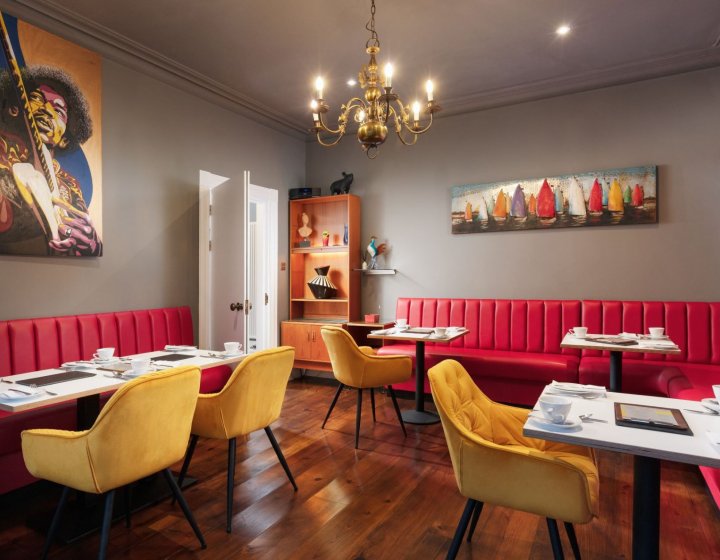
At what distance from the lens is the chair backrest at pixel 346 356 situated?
11.8 ft

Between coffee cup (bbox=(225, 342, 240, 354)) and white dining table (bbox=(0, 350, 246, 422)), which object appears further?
coffee cup (bbox=(225, 342, 240, 354))

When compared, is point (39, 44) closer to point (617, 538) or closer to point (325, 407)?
point (325, 407)

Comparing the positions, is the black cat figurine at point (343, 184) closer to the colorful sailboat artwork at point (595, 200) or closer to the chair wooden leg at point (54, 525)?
the colorful sailboat artwork at point (595, 200)

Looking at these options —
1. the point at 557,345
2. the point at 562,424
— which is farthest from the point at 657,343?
the point at 562,424

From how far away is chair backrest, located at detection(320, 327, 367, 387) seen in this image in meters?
3.59

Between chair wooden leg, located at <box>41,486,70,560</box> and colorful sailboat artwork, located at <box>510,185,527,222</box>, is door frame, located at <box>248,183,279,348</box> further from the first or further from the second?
chair wooden leg, located at <box>41,486,70,560</box>

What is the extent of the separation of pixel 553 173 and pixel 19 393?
15.7 ft

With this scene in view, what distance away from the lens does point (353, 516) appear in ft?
8.29

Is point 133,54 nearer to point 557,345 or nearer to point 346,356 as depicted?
point 346,356

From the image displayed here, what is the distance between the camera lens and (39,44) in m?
3.38

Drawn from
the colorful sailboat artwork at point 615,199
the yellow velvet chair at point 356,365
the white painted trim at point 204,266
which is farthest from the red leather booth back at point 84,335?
the colorful sailboat artwork at point 615,199

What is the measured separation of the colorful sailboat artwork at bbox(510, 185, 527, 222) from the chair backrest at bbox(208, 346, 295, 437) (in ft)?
10.9

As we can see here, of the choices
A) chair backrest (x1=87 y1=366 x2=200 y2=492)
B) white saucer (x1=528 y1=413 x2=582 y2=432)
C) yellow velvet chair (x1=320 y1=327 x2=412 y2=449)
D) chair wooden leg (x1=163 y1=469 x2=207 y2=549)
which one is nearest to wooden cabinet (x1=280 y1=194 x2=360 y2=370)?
yellow velvet chair (x1=320 y1=327 x2=412 y2=449)

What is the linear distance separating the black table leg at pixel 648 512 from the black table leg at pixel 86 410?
8.69ft
